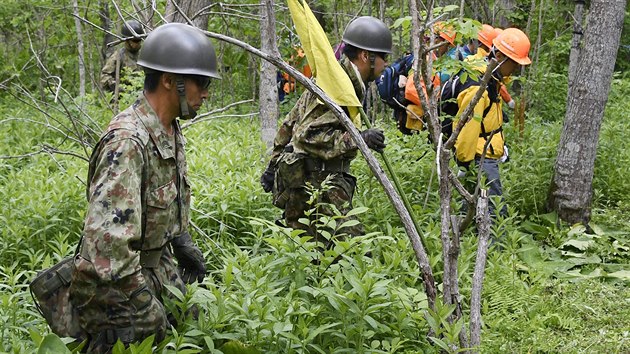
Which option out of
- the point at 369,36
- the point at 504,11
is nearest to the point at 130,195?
the point at 369,36

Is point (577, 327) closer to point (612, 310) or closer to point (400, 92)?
point (612, 310)

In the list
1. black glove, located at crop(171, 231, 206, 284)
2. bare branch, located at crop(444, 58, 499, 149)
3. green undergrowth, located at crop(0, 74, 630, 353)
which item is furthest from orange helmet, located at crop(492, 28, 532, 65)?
black glove, located at crop(171, 231, 206, 284)

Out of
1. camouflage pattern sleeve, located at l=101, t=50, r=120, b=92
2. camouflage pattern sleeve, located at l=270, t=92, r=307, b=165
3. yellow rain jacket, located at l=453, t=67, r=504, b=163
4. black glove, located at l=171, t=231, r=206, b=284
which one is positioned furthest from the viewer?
camouflage pattern sleeve, located at l=101, t=50, r=120, b=92

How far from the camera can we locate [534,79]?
38.8 feet

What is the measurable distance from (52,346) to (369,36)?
3.13 metres

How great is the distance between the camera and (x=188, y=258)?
3.84 metres

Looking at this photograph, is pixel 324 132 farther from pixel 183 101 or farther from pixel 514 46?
pixel 514 46

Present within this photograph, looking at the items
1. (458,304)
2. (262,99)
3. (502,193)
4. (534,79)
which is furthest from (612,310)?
(534,79)

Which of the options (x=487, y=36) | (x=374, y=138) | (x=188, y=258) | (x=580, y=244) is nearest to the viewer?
(x=188, y=258)

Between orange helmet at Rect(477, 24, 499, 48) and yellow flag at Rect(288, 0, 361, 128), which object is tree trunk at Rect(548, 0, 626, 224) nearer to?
orange helmet at Rect(477, 24, 499, 48)

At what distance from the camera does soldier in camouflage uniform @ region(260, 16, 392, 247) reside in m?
5.07

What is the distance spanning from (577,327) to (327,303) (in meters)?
2.37

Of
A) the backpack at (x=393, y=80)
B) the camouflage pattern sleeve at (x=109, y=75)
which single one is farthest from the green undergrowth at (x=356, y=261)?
the camouflage pattern sleeve at (x=109, y=75)

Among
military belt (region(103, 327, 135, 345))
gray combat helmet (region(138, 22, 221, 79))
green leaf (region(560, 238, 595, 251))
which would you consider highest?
gray combat helmet (region(138, 22, 221, 79))
